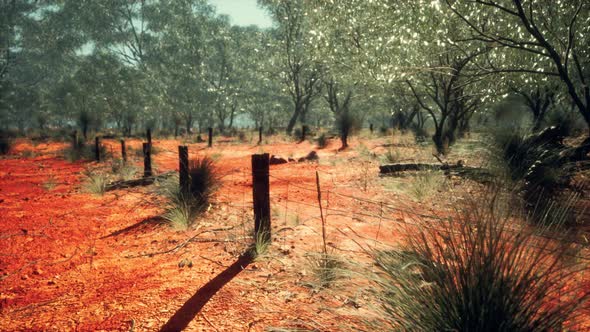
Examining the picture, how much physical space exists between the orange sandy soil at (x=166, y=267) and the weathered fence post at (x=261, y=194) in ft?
0.70

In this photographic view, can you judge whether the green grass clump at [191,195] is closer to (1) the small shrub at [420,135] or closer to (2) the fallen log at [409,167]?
(2) the fallen log at [409,167]

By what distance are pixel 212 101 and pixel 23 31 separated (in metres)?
17.8

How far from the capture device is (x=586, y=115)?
217 inches

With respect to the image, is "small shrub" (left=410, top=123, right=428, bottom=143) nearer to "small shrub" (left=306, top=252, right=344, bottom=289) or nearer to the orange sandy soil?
the orange sandy soil

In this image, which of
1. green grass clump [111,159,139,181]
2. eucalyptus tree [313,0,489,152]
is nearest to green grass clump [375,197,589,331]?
eucalyptus tree [313,0,489,152]

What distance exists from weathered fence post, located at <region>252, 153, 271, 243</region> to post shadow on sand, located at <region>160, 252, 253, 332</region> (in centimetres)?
33

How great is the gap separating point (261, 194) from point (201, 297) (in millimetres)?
1336

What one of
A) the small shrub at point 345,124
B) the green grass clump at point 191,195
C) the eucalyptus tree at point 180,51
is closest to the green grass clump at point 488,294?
the green grass clump at point 191,195

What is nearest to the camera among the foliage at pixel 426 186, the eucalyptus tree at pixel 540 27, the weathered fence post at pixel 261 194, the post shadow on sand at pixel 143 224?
the weathered fence post at pixel 261 194

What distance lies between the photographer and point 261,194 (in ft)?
12.0

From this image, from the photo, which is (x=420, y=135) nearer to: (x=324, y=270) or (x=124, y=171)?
(x=124, y=171)

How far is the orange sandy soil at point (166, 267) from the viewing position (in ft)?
7.80

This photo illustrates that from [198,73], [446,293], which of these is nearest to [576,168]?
[446,293]

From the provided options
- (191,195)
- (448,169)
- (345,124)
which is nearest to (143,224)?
(191,195)
